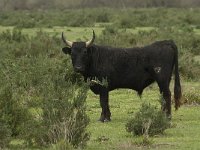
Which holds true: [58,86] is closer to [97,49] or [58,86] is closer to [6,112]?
[6,112]

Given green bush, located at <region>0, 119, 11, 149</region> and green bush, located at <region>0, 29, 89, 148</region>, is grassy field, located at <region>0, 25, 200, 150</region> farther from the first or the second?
green bush, located at <region>0, 119, 11, 149</region>

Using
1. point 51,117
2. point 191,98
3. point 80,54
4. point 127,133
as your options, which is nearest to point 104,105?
point 80,54

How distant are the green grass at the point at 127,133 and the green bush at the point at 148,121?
0.46 ft

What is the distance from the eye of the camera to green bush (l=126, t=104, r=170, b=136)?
13.6m

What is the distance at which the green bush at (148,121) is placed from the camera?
44.5 feet

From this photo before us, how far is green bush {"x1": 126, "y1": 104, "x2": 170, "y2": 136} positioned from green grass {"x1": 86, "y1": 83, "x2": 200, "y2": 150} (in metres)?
0.14

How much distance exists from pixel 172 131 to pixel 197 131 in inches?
19.3

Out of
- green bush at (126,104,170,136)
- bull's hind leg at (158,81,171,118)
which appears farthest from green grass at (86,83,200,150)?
bull's hind leg at (158,81,171,118)

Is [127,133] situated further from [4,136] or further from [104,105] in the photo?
[4,136]

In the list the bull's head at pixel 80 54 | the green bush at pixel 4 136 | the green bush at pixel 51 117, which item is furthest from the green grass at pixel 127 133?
the green bush at pixel 4 136

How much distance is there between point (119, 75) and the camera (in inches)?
637

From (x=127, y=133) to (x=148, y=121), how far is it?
74cm

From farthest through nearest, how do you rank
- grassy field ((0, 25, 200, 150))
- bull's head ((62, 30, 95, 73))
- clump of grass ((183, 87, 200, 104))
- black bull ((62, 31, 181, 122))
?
1. clump of grass ((183, 87, 200, 104))
2. black bull ((62, 31, 181, 122))
3. bull's head ((62, 30, 95, 73))
4. grassy field ((0, 25, 200, 150))

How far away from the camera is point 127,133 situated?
14078mm
